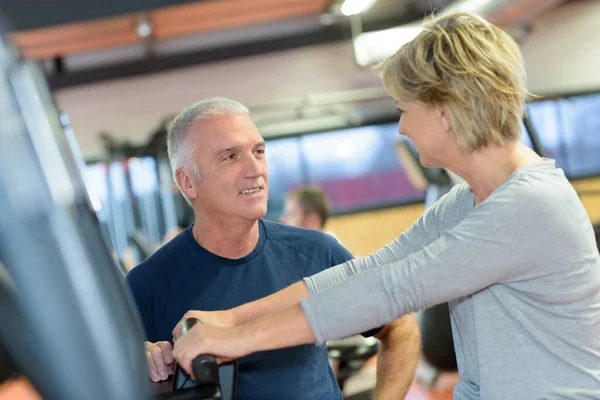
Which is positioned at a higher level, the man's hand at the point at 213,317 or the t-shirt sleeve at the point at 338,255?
the man's hand at the point at 213,317

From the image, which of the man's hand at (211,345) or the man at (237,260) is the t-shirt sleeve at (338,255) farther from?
the man's hand at (211,345)

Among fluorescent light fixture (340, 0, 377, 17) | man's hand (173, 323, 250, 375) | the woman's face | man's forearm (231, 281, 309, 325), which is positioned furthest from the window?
man's hand (173, 323, 250, 375)

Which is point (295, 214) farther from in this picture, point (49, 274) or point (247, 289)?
point (49, 274)

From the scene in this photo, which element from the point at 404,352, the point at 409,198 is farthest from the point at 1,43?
the point at 409,198

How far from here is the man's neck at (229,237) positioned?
6.00ft

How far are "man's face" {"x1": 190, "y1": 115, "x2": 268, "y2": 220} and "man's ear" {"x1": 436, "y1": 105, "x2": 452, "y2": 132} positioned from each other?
2.15 feet

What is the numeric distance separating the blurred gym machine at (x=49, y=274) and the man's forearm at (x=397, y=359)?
1.28 m

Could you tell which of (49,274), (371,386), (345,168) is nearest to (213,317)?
(49,274)

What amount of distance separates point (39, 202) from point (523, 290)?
87cm

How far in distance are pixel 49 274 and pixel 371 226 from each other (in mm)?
9401

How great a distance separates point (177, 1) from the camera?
4.04ft

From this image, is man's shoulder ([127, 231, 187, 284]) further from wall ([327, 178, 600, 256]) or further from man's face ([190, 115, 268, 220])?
wall ([327, 178, 600, 256])

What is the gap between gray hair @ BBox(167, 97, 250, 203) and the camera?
1.93 meters

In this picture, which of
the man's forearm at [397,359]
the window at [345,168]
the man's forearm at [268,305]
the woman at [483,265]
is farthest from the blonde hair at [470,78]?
the window at [345,168]
